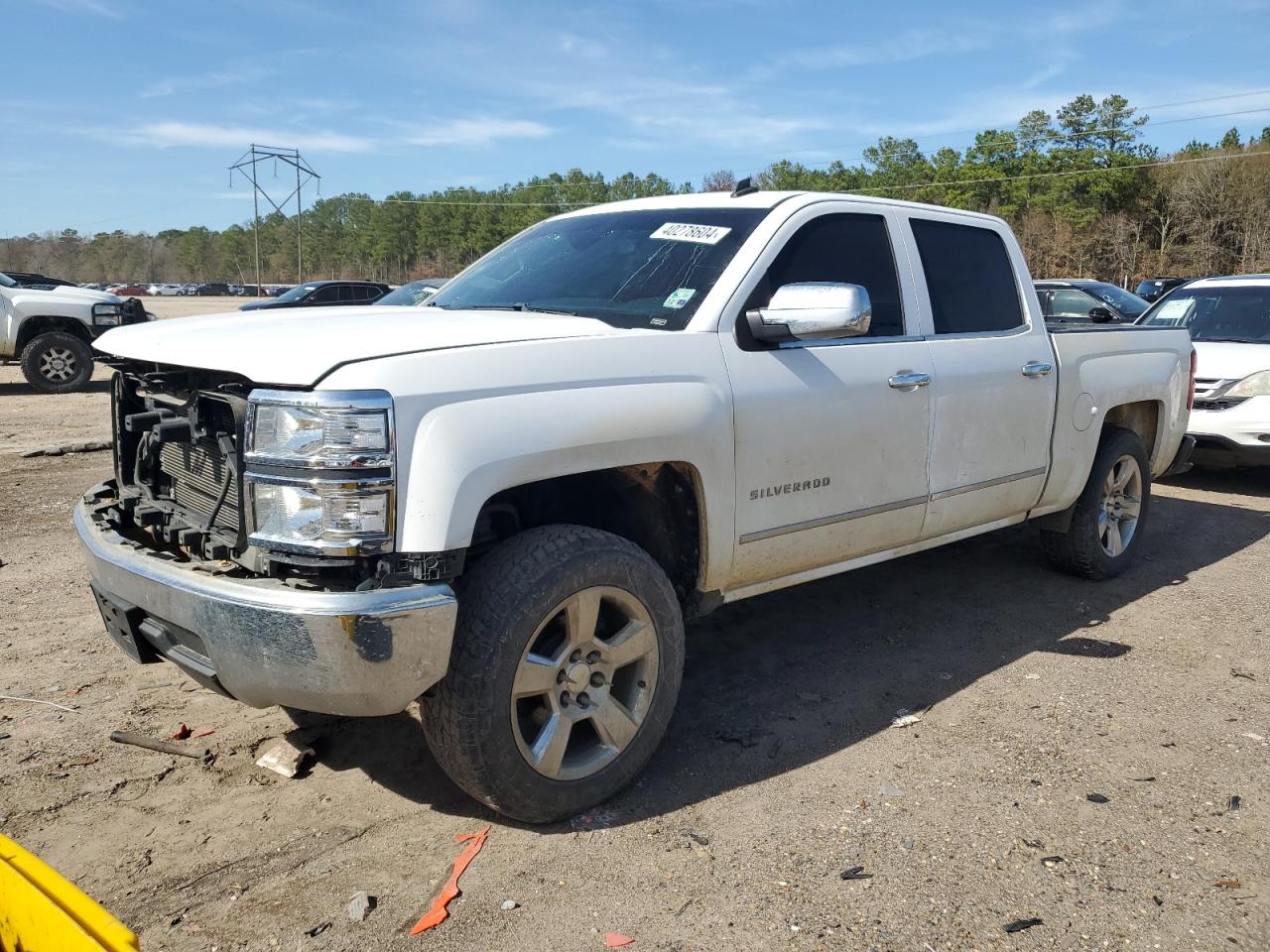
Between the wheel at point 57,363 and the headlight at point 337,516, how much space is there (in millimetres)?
12805

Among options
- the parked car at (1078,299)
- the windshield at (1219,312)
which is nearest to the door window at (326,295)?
the parked car at (1078,299)

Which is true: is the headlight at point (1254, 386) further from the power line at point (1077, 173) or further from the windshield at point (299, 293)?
the power line at point (1077, 173)

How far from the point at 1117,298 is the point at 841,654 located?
43.0 feet

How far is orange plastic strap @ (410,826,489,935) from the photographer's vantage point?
2529 millimetres

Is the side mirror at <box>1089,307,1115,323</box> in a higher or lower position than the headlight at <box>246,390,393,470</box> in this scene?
higher

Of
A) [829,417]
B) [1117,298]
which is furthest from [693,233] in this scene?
[1117,298]

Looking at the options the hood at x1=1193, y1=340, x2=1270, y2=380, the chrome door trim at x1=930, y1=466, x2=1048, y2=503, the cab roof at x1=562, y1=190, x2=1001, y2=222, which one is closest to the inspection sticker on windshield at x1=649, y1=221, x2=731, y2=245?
the cab roof at x1=562, y1=190, x2=1001, y2=222

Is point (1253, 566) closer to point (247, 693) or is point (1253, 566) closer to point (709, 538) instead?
point (709, 538)

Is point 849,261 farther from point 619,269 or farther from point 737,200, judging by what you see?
point 619,269

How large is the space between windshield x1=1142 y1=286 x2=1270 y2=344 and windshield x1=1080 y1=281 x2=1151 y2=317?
196 inches

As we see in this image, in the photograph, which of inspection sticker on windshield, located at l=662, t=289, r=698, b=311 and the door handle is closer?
inspection sticker on windshield, located at l=662, t=289, r=698, b=311

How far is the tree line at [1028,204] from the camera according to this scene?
55.8 meters

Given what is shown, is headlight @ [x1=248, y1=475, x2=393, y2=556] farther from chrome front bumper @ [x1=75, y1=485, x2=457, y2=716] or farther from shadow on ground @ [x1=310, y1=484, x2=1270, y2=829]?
shadow on ground @ [x1=310, y1=484, x2=1270, y2=829]

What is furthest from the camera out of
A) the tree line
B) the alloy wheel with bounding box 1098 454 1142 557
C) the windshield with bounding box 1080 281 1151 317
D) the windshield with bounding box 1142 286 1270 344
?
the tree line
